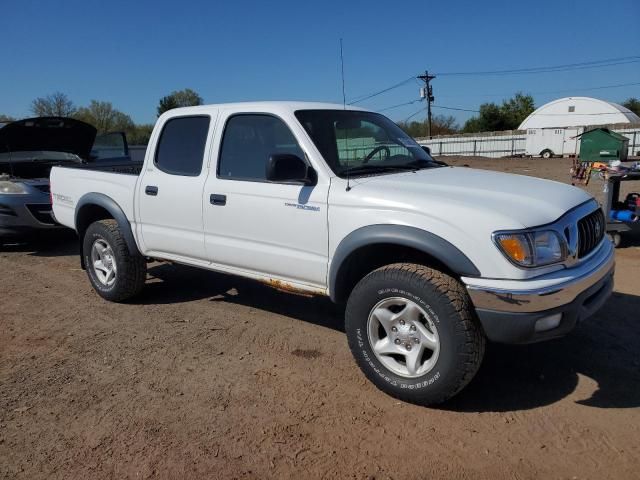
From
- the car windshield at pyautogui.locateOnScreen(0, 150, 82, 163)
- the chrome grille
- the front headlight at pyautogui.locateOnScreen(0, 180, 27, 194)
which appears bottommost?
the chrome grille

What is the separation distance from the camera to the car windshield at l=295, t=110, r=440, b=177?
152 inches

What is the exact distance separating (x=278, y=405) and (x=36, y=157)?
7.48 m

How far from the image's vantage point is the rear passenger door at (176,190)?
4445 millimetres

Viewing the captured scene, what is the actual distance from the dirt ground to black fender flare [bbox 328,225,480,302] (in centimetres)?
86

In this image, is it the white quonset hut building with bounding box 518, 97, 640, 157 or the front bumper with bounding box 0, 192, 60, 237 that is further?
the white quonset hut building with bounding box 518, 97, 640, 157

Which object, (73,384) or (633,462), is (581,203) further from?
(73,384)

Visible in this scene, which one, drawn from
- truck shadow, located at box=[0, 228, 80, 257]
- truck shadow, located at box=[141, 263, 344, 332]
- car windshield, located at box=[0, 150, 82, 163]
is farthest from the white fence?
truck shadow, located at box=[141, 263, 344, 332]

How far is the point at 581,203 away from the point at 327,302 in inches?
104

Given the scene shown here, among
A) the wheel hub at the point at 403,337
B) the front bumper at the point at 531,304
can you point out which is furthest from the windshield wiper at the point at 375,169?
the front bumper at the point at 531,304

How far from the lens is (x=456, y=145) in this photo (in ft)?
148

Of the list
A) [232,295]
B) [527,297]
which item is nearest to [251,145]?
[232,295]

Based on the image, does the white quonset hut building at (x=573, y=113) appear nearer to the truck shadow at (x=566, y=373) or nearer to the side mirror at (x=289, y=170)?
the truck shadow at (x=566, y=373)

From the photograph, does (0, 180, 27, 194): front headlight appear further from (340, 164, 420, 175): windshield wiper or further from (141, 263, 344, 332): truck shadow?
(340, 164, 420, 175): windshield wiper

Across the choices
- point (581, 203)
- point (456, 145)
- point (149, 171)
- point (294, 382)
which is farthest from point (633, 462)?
point (456, 145)
